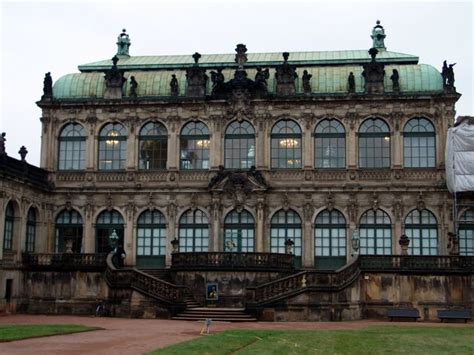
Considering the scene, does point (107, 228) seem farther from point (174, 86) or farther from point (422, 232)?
point (422, 232)

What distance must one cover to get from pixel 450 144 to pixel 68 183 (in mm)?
24630

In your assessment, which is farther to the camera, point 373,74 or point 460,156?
point 373,74

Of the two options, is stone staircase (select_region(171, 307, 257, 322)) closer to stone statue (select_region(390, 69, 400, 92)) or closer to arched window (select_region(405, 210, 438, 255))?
arched window (select_region(405, 210, 438, 255))

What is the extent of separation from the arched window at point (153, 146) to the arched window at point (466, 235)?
19.2m

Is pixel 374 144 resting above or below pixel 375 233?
above

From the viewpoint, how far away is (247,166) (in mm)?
47375

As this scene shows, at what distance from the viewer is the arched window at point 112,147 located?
4866 cm

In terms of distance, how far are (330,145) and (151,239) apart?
1300 centimetres

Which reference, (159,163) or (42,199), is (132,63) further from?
(42,199)

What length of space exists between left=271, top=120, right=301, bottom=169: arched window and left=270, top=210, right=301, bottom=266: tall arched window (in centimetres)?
313

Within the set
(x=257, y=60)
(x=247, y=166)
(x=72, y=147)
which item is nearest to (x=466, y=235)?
(x=247, y=166)

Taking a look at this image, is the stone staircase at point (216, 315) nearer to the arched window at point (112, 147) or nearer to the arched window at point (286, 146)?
the arched window at point (286, 146)

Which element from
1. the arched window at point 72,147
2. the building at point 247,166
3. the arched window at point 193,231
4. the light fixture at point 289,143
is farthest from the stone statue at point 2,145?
the light fixture at point 289,143

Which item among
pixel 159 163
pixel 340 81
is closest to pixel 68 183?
pixel 159 163
